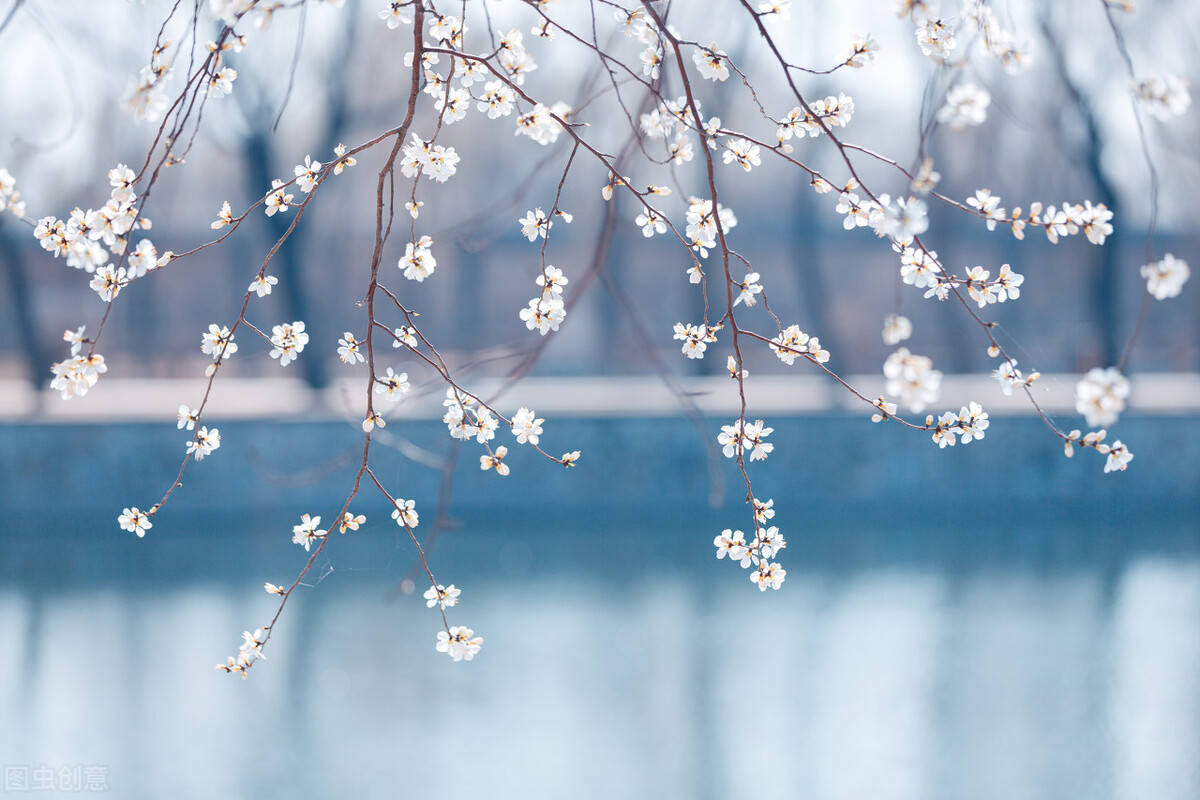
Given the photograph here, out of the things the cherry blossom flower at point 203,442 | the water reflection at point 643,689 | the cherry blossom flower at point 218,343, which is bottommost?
the water reflection at point 643,689

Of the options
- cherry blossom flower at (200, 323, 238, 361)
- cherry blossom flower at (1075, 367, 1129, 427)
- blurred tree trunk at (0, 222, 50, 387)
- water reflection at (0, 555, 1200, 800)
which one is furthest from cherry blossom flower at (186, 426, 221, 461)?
blurred tree trunk at (0, 222, 50, 387)

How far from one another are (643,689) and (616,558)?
5.50ft

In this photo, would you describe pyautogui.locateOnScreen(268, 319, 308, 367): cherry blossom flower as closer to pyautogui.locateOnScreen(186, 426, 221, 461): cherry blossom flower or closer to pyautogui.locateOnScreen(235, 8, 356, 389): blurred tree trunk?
pyautogui.locateOnScreen(186, 426, 221, 461): cherry blossom flower

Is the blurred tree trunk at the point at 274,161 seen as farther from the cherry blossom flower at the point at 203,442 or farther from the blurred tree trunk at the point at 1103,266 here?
the cherry blossom flower at the point at 203,442

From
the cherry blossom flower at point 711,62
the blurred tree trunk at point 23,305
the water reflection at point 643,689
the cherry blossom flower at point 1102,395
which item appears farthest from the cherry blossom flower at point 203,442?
the blurred tree trunk at point 23,305

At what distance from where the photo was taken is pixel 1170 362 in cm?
1390

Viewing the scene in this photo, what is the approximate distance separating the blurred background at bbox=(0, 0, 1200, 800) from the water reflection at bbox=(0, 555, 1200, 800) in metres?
0.02

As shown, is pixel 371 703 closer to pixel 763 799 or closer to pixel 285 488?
pixel 763 799

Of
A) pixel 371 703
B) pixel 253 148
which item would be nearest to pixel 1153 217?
pixel 371 703

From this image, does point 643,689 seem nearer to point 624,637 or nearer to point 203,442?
point 624,637

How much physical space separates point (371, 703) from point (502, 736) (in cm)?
63

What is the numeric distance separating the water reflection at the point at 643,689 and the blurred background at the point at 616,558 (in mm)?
19

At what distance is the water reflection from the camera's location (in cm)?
376

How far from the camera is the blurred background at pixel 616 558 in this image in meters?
3.84
